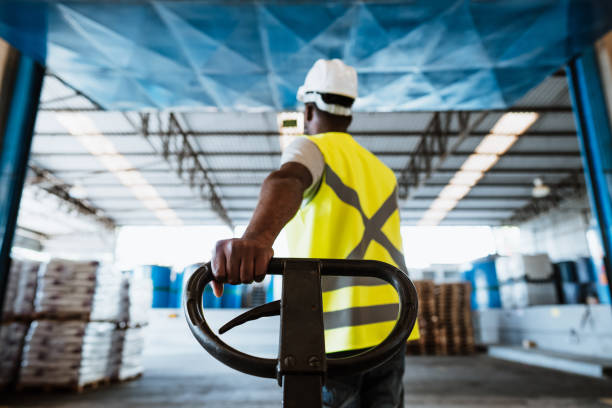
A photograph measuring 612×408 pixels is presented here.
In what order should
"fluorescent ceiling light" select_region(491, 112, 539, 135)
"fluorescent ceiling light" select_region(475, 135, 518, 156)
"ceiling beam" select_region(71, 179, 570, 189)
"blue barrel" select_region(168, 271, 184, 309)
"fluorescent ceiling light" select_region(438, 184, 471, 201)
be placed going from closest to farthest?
"fluorescent ceiling light" select_region(491, 112, 539, 135) < "blue barrel" select_region(168, 271, 184, 309) < "fluorescent ceiling light" select_region(475, 135, 518, 156) < "ceiling beam" select_region(71, 179, 570, 189) < "fluorescent ceiling light" select_region(438, 184, 471, 201)

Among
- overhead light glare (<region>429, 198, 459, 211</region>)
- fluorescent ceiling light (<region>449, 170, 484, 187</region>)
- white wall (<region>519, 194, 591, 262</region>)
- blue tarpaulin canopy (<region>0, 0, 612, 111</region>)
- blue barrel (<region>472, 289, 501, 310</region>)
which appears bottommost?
blue barrel (<region>472, 289, 501, 310</region>)

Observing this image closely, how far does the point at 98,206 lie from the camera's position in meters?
21.8

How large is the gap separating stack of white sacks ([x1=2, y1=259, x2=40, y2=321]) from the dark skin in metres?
5.88

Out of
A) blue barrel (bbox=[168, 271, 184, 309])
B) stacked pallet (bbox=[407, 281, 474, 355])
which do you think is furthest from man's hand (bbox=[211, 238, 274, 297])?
blue barrel (bbox=[168, 271, 184, 309])

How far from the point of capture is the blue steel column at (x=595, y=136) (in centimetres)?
439

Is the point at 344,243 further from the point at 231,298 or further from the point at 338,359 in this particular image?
the point at 231,298

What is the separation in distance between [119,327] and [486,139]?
12.5 m

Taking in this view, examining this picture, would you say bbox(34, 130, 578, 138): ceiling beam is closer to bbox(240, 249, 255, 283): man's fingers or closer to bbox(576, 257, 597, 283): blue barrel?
bbox(576, 257, 597, 283): blue barrel

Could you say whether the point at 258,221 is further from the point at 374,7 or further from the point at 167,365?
the point at 167,365

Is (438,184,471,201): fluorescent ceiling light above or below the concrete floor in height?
above

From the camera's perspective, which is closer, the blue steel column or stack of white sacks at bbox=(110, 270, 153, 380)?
the blue steel column

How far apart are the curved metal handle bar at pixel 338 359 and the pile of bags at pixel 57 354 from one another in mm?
5585

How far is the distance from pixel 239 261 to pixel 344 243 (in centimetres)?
65

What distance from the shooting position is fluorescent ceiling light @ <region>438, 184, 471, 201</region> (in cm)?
1889
